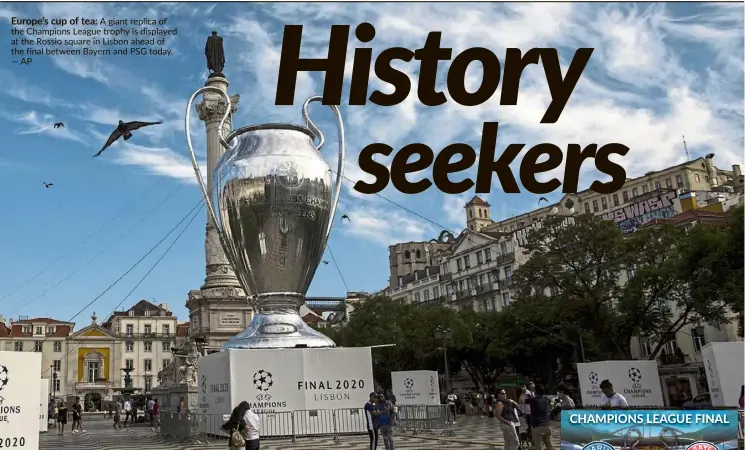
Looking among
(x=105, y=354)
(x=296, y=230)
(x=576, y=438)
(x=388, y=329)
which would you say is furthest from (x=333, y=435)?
(x=105, y=354)

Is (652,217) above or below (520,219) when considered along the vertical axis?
below

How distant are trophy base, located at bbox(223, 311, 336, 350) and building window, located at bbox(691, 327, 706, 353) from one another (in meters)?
32.6

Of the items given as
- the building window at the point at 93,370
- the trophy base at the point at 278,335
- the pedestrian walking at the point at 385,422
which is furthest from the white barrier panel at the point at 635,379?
the building window at the point at 93,370

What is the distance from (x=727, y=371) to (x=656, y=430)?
10181 millimetres

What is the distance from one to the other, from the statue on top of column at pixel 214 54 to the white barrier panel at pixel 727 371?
3472cm

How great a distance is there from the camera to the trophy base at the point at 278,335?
19578 millimetres

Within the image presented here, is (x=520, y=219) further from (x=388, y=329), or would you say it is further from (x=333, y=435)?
(x=333, y=435)

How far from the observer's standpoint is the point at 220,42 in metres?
46.2

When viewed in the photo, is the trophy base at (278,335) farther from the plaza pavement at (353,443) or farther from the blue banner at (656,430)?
the blue banner at (656,430)

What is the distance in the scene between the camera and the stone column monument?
40.4 meters

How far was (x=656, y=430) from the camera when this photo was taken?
828 centimetres

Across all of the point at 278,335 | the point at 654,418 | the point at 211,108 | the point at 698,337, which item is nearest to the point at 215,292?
the point at 211,108

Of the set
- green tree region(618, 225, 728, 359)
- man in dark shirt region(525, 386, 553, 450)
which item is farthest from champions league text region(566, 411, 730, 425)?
green tree region(618, 225, 728, 359)

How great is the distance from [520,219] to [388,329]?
4694 cm
